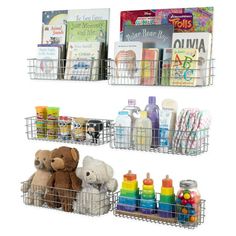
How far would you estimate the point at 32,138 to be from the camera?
3537 millimetres

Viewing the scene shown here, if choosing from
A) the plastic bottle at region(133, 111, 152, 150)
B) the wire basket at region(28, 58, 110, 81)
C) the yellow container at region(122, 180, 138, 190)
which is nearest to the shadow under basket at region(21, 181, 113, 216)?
the yellow container at region(122, 180, 138, 190)

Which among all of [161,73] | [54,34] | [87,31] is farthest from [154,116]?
[54,34]

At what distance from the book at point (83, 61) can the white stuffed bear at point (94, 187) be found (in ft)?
1.70

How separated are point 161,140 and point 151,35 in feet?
1.99

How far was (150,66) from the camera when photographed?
10.4 feet

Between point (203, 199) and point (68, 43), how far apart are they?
1.25 meters

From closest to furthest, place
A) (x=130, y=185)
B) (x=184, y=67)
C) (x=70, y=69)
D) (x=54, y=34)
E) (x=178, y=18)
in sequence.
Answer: (x=184, y=67), (x=178, y=18), (x=130, y=185), (x=70, y=69), (x=54, y=34)

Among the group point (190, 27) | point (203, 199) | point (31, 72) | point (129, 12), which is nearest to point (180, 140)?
point (203, 199)

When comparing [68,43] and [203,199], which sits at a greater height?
[68,43]

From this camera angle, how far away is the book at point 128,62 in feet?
10.4

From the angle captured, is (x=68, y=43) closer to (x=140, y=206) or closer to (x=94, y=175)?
(x=94, y=175)

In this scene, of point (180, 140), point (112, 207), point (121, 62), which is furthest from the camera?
point (112, 207)

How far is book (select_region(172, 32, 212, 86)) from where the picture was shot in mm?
3035

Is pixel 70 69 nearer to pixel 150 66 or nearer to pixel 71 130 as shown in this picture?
pixel 71 130
